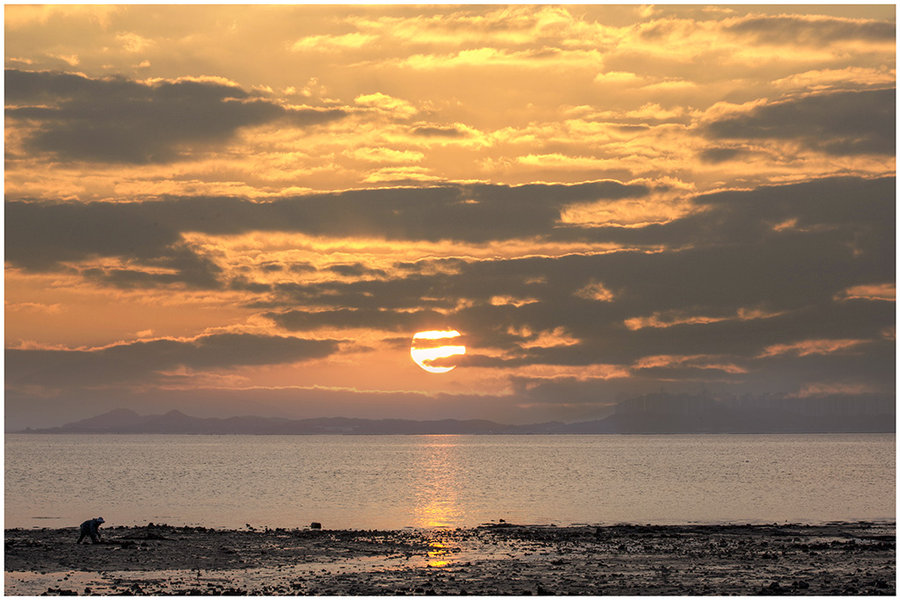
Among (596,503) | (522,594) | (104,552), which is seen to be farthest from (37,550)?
(596,503)

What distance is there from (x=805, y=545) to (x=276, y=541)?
2750 centimetres

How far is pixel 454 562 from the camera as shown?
146ft

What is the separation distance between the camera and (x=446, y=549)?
49562 mm

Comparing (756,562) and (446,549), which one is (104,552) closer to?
(446,549)

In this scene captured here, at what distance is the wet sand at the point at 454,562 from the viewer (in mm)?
37594

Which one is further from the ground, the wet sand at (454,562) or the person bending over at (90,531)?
the person bending over at (90,531)

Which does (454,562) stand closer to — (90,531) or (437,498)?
(90,531)

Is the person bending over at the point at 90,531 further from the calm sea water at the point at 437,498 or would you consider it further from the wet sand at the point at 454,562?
the calm sea water at the point at 437,498

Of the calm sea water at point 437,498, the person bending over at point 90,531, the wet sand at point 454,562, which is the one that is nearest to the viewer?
the wet sand at point 454,562

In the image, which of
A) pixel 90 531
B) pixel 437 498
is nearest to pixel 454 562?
pixel 90 531

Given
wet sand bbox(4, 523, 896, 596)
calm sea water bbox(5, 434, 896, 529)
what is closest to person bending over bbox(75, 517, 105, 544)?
wet sand bbox(4, 523, 896, 596)

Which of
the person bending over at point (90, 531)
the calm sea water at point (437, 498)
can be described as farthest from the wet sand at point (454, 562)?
the calm sea water at point (437, 498)

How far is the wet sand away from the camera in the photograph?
123 feet

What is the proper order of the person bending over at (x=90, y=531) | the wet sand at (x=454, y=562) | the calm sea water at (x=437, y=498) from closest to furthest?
the wet sand at (x=454, y=562) < the person bending over at (x=90, y=531) < the calm sea water at (x=437, y=498)
